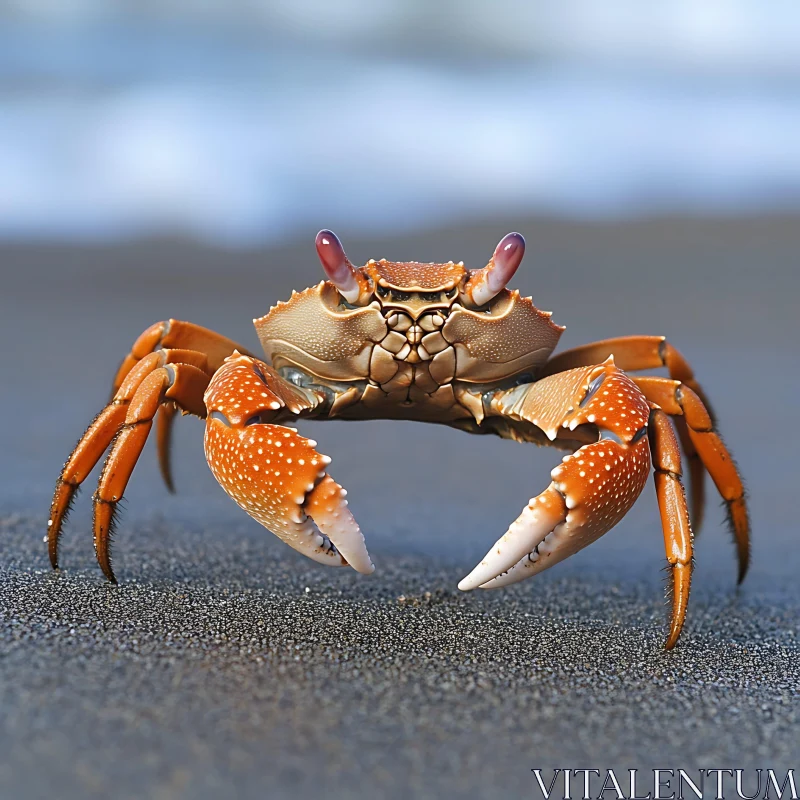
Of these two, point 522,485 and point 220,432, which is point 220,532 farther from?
point 522,485

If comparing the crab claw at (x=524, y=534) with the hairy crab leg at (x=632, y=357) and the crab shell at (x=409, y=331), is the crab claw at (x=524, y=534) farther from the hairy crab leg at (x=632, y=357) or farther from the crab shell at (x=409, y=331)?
the hairy crab leg at (x=632, y=357)

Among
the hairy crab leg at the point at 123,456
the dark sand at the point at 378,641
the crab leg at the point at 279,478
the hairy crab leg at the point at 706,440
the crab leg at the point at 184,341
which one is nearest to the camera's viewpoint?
the dark sand at the point at 378,641

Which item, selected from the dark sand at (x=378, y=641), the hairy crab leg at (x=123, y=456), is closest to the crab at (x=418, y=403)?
the hairy crab leg at (x=123, y=456)

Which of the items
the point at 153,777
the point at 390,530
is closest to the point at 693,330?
the point at 390,530

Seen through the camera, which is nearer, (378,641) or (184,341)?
(378,641)

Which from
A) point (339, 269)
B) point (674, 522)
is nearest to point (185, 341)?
point (339, 269)

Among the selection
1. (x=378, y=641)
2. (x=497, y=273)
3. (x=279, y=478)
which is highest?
(x=497, y=273)

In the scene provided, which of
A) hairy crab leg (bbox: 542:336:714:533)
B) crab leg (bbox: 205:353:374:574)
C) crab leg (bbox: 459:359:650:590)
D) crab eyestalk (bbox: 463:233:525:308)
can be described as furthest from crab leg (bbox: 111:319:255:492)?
crab leg (bbox: 459:359:650:590)

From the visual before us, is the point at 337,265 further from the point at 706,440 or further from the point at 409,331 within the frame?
the point at 706,440
